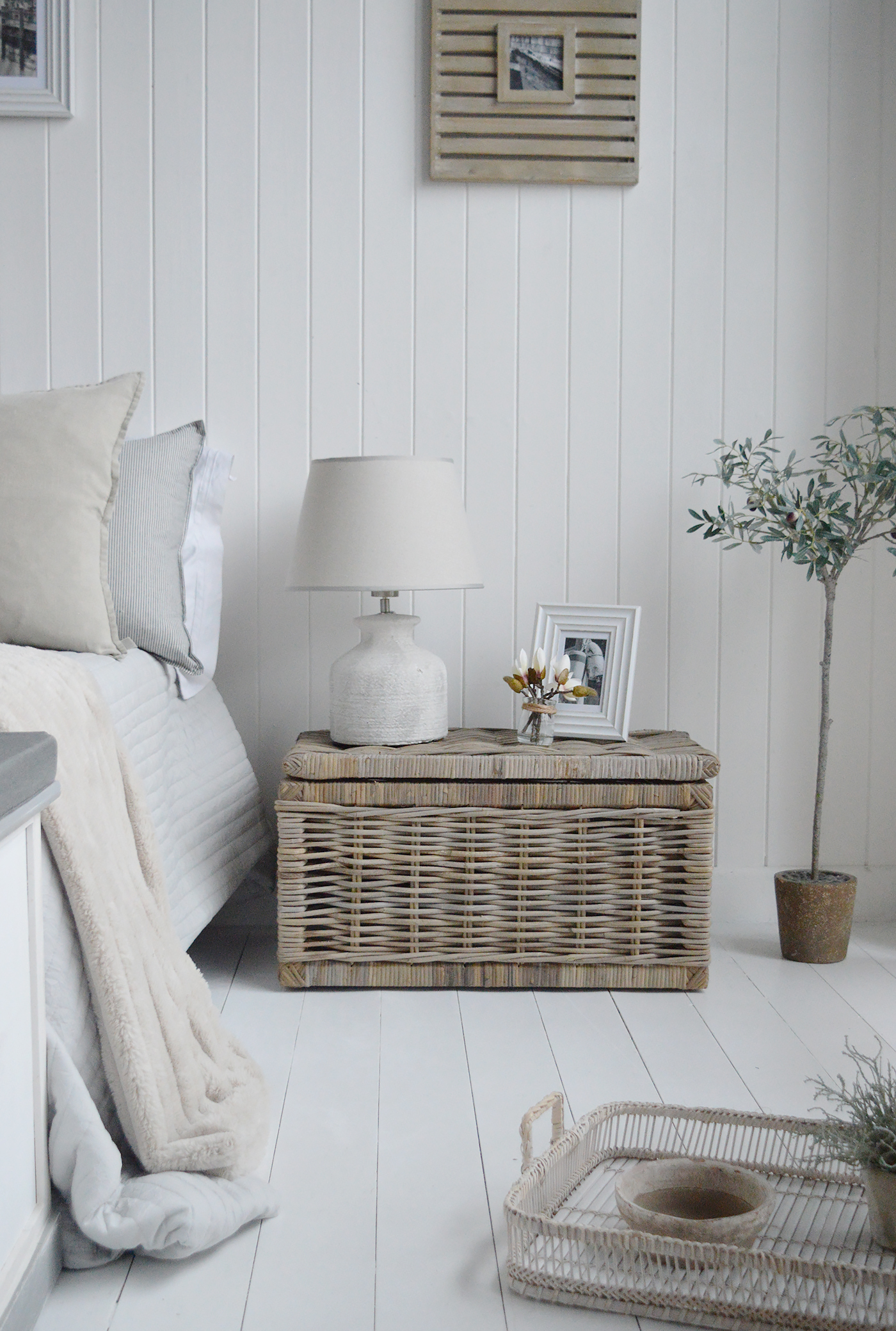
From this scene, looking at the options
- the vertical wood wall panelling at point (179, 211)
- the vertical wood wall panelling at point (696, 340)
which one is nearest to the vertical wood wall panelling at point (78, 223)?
the vertical wood wall panelling at point (179, 211)

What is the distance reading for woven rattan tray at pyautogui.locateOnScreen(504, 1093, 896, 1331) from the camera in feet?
3.59

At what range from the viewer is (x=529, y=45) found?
241 centimetres

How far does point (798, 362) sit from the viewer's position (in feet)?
8.20

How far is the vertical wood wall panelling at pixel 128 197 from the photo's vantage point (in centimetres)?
240

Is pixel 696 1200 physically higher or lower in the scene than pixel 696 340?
lower

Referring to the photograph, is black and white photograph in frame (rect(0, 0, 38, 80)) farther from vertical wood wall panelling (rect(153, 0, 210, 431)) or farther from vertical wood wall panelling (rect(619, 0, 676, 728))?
vertical wood wall panelling (rect(619, 0, 676, 728))

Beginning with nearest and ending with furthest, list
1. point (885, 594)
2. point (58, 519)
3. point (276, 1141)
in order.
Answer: point (276, 1141) < point (58, 519) < point (885, 594)

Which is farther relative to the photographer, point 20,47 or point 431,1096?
point 20,47

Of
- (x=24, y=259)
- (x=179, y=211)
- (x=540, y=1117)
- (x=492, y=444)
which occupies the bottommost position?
(x=540, y=1117)

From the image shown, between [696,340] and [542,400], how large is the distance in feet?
1.14

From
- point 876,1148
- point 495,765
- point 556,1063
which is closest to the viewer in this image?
point 876,1148

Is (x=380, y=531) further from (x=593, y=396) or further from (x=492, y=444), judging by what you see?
(x=593, y=396)

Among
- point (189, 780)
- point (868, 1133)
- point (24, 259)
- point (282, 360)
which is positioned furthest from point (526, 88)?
point (868, 1133)

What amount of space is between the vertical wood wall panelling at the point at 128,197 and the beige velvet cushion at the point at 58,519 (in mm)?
441
